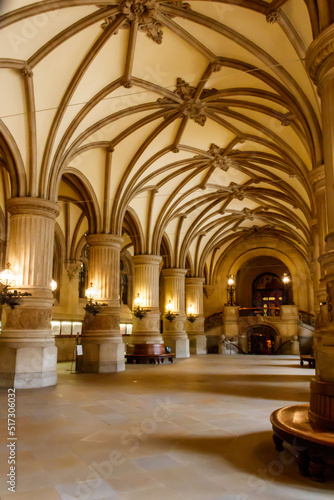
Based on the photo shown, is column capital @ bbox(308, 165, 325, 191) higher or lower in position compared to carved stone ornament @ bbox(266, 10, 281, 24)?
lower

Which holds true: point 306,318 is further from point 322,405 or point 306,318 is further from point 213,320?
point 322,405

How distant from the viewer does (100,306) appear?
15766 mm

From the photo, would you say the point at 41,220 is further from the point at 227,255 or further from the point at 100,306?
the point at 227,255

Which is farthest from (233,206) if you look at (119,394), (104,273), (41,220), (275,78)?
(119,394)

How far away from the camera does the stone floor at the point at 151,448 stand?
4.11 metres

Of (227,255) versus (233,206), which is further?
(227,255)

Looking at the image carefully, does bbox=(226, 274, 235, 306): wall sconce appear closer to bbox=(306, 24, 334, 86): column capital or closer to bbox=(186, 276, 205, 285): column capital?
bbox=(186, 276, 205, 285): column capital

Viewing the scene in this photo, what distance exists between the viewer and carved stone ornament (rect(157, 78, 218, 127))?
1388 centimetres

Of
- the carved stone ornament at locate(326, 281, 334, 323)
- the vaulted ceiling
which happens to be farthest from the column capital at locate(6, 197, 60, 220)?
the carved stone ornament at locate(326, 281, 334, 323)

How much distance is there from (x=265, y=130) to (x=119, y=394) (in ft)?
35.5

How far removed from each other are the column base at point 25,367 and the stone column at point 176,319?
530 inches

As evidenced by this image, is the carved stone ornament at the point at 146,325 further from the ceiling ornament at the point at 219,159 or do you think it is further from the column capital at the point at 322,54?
the column capital at the point at 322,54

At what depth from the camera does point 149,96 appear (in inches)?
559

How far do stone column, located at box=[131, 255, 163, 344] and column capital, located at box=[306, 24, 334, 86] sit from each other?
15847mm
